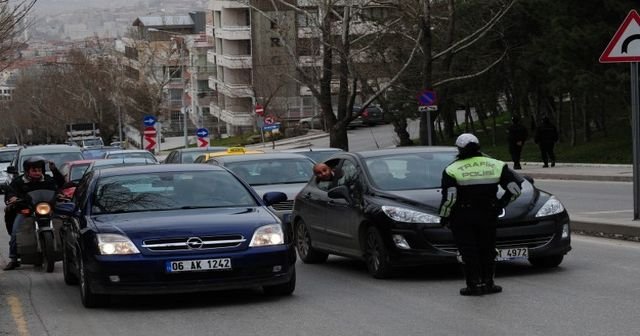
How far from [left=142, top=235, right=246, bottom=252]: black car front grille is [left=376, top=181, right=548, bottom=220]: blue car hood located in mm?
2409

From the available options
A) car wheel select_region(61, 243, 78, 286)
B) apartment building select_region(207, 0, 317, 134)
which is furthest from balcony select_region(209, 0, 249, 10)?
car wheel select_region(61, 243, 78, 286)

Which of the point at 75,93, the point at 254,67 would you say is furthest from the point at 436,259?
the point at 75,93

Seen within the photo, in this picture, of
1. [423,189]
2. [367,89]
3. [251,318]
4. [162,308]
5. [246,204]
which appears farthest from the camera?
[367,89]

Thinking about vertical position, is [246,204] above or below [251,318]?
above

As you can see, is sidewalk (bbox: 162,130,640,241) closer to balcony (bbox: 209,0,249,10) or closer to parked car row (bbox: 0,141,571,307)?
parked car row (bbox: 0,141,571,307)

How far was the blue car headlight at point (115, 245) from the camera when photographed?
10953 mm

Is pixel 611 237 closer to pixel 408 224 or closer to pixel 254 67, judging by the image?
pixel 408 224

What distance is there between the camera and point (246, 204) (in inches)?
483

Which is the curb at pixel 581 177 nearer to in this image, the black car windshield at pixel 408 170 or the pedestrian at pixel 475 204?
the black car windshield at pixel 408 170

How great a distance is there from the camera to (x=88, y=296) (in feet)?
37.1

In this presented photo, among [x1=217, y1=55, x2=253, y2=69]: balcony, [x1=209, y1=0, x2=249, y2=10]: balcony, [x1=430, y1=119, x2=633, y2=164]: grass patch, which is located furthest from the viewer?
[x1=209, y1=0, x2=249, y2=10]: balcony

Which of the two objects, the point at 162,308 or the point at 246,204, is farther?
the point at 246,204

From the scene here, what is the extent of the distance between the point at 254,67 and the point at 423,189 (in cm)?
8448

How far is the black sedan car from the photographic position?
12.5 metres
